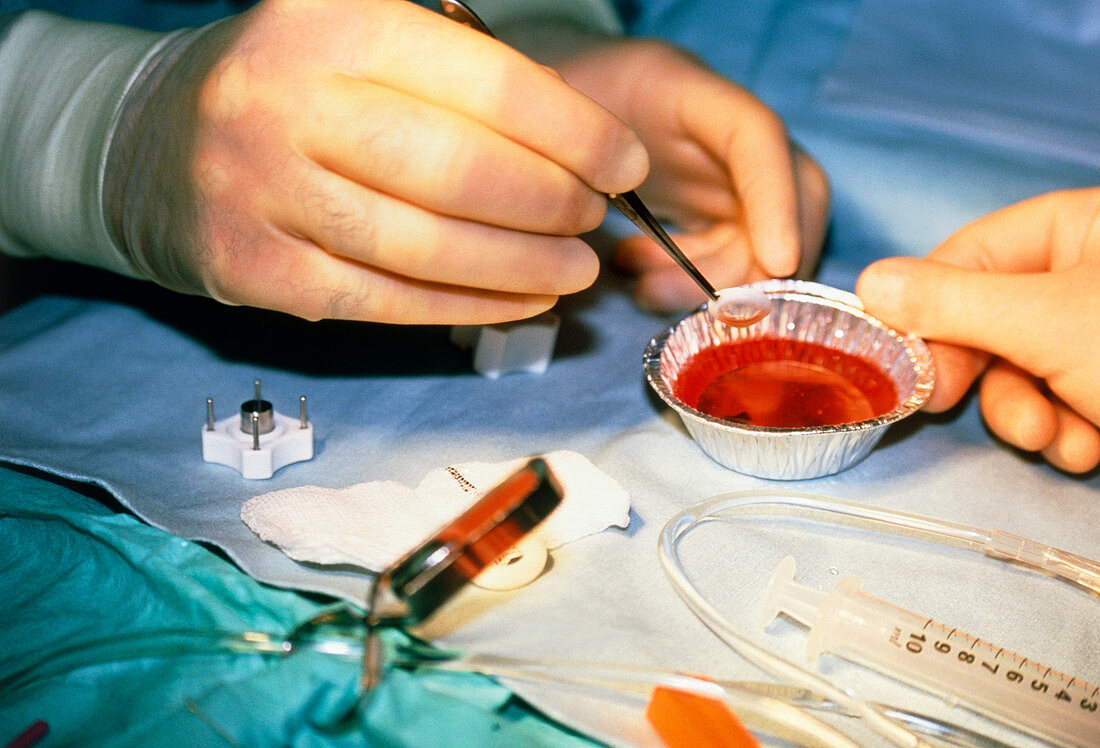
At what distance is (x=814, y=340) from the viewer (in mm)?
985

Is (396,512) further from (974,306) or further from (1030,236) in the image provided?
(1030,236)

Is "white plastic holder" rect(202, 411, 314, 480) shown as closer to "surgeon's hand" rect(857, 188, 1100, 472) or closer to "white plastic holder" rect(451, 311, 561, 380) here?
"white plastic holder" rect(451, 311, 561, 380)

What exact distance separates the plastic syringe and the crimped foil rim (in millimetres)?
143

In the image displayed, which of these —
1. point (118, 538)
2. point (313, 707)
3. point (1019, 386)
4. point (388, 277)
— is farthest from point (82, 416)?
point (1019, 386)

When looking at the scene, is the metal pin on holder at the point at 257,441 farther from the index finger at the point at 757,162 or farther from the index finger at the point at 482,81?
the index finger at the point at 757,162

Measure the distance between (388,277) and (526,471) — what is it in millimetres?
352

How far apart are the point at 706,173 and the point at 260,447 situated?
0.72m

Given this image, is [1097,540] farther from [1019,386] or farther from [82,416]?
[82,416]

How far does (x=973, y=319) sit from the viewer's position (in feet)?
2.83

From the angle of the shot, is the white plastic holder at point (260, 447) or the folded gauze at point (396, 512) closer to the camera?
the folded gauze at point (396, 512)

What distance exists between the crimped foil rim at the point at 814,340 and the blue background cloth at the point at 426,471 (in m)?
0.08

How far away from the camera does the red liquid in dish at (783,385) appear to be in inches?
33.4

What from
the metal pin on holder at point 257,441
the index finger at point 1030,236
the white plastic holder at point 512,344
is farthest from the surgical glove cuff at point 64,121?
the index finger at point 1030,236

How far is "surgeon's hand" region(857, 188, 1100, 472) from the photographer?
83 cm
